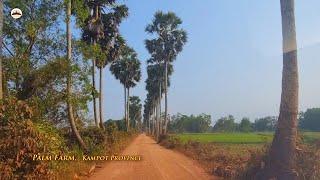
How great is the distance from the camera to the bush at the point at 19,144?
12.7 m

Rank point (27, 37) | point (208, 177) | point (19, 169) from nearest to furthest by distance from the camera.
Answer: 1. point (19, 169)
2. point (208, 177)
3. point (27, 37)

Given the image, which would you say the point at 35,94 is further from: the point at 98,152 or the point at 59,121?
the point at 98,152

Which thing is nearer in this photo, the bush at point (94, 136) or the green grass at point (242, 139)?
the green grass at point (242, 139)

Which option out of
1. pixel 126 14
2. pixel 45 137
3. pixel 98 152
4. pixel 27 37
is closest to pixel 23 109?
pixel 45 137

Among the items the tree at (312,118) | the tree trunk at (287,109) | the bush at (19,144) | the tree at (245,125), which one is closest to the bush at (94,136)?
the tree trunk at (287,109)

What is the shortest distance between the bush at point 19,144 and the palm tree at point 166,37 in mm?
43064

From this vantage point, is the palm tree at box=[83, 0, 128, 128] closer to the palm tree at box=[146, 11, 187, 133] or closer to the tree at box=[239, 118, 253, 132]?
the palm tree at box=[146, 11, 187, 133]

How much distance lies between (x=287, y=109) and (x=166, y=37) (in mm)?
41518

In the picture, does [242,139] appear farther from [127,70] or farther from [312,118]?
[312,118]

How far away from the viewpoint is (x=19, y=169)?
42.9 ft

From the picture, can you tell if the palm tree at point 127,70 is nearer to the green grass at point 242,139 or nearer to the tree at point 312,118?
the green grass at point 242,139

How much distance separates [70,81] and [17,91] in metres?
3.38

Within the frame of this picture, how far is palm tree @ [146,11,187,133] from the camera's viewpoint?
55.8 m

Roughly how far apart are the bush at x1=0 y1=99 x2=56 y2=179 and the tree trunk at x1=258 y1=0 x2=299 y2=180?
20.6ft
